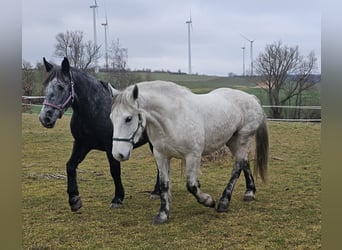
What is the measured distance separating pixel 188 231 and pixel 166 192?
463mm

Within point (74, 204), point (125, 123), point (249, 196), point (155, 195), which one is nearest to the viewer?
point (125, 123)

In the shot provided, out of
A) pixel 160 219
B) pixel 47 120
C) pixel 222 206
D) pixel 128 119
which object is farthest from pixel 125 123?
pixel 222 206

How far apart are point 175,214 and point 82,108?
147cm

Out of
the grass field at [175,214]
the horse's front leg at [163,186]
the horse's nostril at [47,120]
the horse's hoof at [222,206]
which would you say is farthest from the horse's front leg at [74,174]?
the horse's hoof at [222,206]

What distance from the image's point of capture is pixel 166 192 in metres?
3.79

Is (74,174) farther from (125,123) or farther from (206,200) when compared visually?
(206,200)

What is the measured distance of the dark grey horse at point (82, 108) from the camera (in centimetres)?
362

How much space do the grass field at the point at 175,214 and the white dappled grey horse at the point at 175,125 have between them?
0.31 m

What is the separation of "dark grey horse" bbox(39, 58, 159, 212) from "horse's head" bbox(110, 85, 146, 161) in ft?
2.16

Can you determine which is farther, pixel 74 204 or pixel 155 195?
pixel 155 195

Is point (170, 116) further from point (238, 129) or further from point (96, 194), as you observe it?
point (96, 194)

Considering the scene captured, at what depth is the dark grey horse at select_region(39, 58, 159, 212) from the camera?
3.62 metres

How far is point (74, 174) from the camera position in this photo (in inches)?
164
